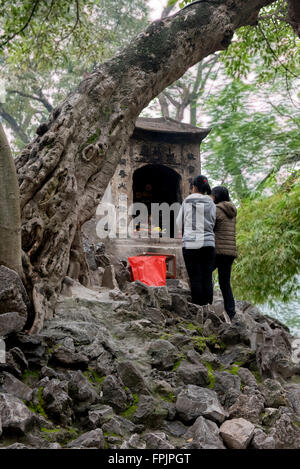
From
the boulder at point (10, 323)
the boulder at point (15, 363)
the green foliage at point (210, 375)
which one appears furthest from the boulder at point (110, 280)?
the boulder at point (15, 363)

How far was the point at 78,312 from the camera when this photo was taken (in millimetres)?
3893

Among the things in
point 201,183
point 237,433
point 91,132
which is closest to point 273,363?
point 237,433

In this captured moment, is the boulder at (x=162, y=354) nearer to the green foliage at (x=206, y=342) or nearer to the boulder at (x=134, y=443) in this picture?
the green foliage at (x=206, y=342)

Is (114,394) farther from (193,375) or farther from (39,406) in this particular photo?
(193,375)

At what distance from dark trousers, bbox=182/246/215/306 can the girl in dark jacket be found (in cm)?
18

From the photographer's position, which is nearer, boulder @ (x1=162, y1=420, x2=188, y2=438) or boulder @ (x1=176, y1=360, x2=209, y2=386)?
boulder @ (x1=162, y1=420, x2=188, y2=438)

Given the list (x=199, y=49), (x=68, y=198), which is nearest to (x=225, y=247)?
(x=68, y=198)

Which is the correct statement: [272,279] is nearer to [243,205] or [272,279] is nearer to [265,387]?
[243,205]

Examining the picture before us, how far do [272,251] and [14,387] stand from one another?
8.35 metres

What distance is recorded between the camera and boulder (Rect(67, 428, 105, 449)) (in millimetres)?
2203

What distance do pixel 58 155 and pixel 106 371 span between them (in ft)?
7.22

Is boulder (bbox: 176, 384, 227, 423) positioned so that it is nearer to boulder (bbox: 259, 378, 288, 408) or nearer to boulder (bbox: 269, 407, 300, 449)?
boulder (bbox: 269, 407, 300, 449)

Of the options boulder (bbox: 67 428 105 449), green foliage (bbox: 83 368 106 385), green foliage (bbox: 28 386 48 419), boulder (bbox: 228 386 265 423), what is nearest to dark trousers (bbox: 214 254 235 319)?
boulder (bbox: 228 386 265 423)

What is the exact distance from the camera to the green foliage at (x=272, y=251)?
32.3 ft
